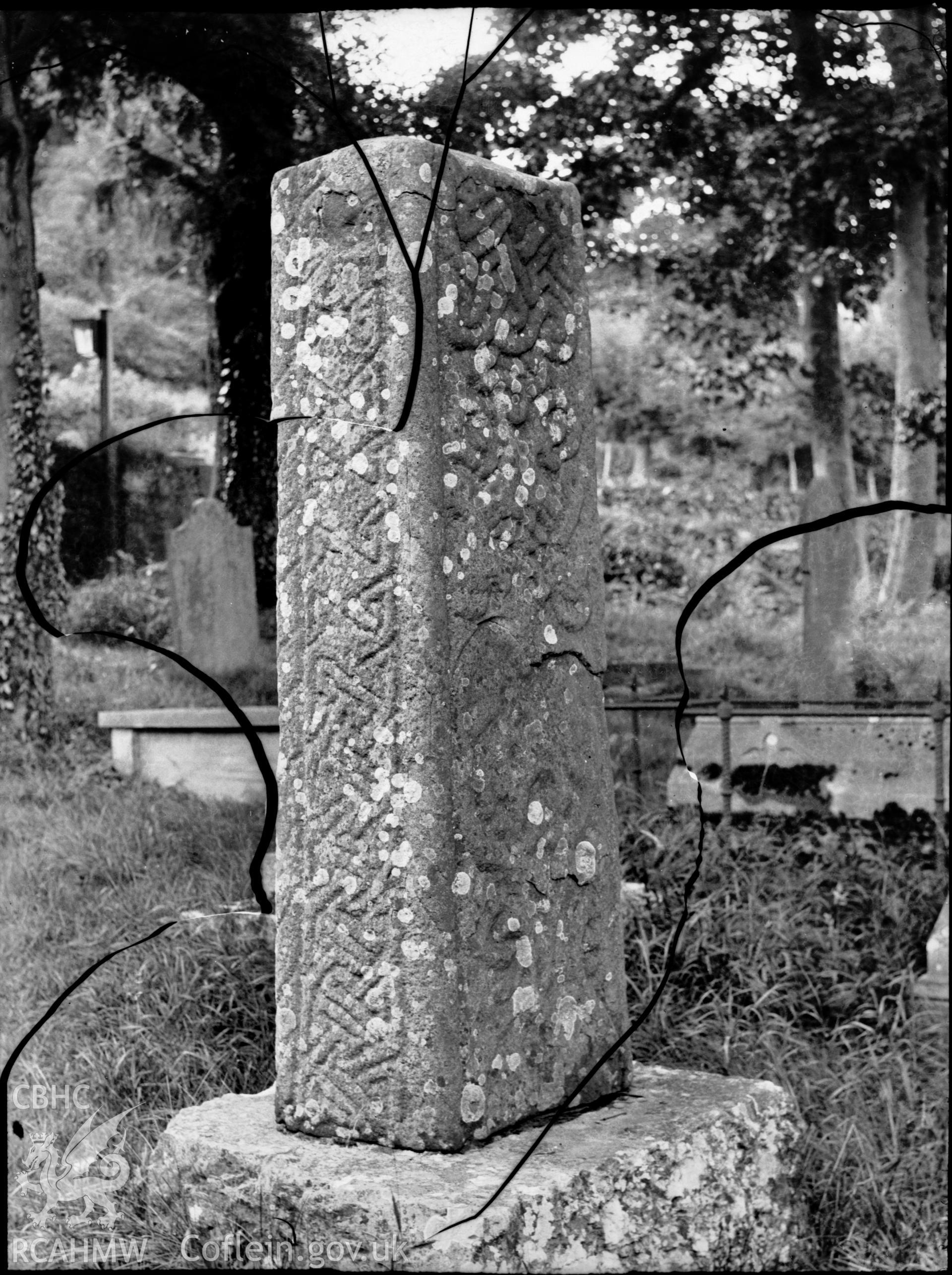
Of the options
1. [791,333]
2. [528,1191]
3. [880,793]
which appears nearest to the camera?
[528,1191]

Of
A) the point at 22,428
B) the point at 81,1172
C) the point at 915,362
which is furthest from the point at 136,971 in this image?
the point at 915,362

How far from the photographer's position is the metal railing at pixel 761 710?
5.59 metres

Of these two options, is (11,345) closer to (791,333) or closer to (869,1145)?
(869,1145)

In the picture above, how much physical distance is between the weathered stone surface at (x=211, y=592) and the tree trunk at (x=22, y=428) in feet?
2.35

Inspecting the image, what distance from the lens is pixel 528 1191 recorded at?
6.89ft

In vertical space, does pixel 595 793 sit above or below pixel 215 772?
above

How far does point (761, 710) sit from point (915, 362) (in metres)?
6.08

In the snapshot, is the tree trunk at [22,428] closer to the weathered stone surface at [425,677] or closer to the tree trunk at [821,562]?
the tree trunk at [821,562]

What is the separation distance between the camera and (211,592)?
7617mm

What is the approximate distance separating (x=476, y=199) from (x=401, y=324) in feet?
1.03

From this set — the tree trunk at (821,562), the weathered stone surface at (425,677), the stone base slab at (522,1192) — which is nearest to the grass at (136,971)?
the stone base slab at (522,1192)

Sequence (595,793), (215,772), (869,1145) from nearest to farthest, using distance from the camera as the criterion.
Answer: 1. (595,793)
2. (869,1145)
3. (215,772)

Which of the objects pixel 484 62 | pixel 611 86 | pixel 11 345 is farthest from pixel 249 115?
pixel 484 62

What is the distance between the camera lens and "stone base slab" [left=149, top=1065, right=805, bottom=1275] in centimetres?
207
